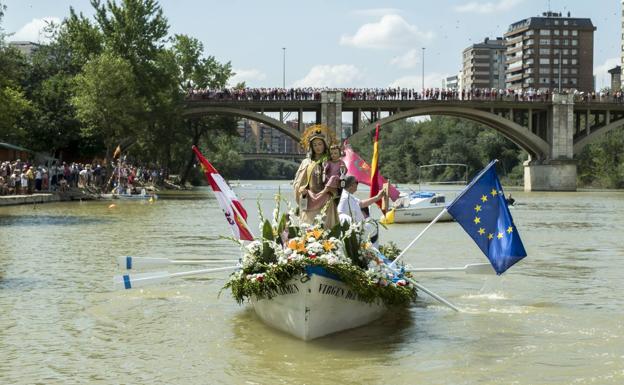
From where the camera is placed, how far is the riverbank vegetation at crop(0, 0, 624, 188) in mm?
57094

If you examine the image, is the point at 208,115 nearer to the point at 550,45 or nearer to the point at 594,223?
the point at 594,223

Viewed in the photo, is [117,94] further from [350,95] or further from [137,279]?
[137,279]

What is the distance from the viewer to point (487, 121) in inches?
3081

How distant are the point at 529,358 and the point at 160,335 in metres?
4.42

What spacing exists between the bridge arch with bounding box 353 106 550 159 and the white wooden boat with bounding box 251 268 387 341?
61.1 meters

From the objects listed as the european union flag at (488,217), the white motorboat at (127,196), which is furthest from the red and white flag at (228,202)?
the white motorboat at (127,196)

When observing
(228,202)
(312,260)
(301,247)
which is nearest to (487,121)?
(228,202)

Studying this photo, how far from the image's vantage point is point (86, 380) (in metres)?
9.37

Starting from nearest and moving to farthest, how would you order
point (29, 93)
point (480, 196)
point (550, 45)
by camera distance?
point (480, 196) < point (29, 93) < point (550, 45)

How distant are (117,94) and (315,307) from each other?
168 feet

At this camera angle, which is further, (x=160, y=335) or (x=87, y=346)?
(x=160, y=335)

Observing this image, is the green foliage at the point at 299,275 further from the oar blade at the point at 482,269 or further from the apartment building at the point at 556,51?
the apartment building at the point at 556,51

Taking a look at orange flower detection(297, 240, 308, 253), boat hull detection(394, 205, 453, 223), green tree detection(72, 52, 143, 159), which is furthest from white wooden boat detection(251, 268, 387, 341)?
green tree detection(72, 52, 143, 159)

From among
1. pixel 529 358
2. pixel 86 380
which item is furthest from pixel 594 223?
pixel 86 380
